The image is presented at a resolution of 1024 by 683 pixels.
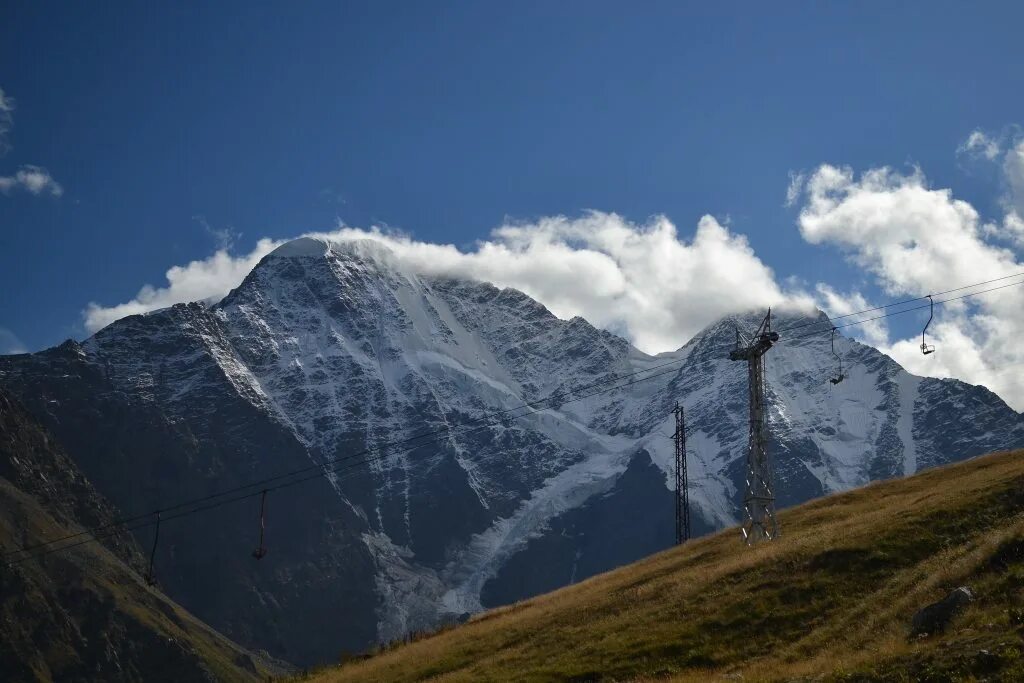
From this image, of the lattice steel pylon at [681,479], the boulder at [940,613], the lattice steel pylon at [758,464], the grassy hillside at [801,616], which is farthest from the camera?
the lattice steel pylon at [681,479]

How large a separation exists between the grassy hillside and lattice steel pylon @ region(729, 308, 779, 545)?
269cm

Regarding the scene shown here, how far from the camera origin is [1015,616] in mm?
27688

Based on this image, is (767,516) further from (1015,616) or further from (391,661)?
(1015,616)

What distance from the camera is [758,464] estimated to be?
6225 cm

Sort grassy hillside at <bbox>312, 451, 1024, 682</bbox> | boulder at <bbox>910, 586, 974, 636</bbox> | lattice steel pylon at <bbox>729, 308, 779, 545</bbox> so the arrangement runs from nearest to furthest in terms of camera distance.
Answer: grassy hillside at <bbox>312, 451, 1024, 682</bbox> < boulder at <bbox>910, 586, 974, 636</bbox> < lattice steel pylon at <bbox>729, 308, 779, 545</bbox>

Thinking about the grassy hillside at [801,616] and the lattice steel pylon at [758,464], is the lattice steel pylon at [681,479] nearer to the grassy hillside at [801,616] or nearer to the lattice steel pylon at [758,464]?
the lattice steel pylon at [758,464]

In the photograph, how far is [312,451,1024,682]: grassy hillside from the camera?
92.5ft

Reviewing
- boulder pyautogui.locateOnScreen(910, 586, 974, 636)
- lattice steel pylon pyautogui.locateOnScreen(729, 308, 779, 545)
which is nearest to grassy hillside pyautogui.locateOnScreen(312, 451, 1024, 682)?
boulder pyautogui.locateOnScreen(910, 586, 974, 636)

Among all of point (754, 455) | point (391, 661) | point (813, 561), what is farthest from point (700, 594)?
point (754, 455)

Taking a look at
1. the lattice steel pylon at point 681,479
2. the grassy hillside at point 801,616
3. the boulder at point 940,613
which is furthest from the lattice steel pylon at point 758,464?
the lattice steel pylon at point 681,479

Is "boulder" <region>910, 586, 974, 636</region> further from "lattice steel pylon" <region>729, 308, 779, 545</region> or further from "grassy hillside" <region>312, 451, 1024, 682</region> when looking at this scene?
"lattice steel pylon" <region>729, 308, 779, 545</region>

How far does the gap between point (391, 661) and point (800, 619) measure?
864 inches

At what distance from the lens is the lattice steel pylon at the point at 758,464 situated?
5913 centimetres

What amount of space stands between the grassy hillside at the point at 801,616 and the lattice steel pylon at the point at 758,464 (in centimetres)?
269
